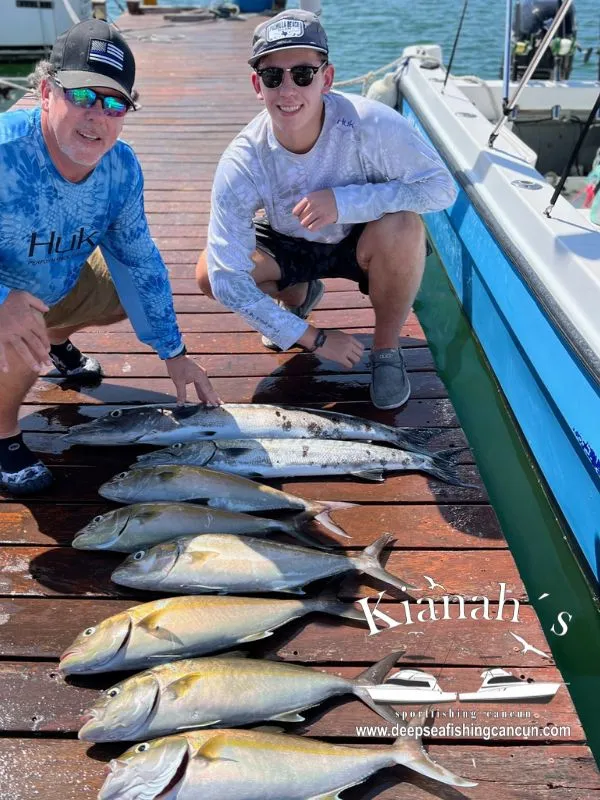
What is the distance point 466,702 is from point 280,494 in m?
0.96

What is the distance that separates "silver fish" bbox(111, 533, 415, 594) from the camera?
231 cm

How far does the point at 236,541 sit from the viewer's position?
2422mm

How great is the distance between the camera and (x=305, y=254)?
3.41 meters

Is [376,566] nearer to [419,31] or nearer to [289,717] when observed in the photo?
[289,717]

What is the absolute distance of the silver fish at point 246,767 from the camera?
68.5 inches

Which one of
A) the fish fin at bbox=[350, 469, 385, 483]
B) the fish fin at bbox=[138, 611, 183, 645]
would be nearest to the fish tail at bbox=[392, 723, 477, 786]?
the fish fin at bbox=[138, 611, 183, 645]

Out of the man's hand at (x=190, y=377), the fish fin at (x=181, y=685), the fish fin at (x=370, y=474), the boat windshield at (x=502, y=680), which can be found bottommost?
the fish fin at (x=370, y=474)

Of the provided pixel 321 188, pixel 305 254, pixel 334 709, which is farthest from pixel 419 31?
pixel 334 709

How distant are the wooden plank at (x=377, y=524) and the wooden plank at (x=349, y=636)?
0.91 ft

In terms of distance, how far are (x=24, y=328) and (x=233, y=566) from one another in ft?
3.13

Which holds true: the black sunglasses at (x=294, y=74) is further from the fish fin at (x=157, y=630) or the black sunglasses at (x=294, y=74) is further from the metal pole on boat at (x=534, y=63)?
the fish fin at (x=157, y=630)

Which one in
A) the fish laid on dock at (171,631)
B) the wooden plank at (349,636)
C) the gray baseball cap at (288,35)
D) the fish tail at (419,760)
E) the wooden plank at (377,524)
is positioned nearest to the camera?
the fish tail at (419,760)

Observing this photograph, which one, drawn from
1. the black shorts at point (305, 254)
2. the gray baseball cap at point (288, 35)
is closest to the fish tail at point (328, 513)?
the black shorts at point (305, 254)

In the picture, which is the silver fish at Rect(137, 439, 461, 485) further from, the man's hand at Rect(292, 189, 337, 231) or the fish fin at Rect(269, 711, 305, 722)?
the fish fin at Rect(269, 711, 305, 722)
